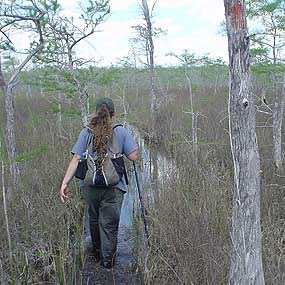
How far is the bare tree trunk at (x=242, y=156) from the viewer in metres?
1.98

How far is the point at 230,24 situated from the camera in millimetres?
1987

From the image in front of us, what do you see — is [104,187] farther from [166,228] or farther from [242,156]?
[242,156]

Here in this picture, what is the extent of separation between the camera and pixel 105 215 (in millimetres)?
3961

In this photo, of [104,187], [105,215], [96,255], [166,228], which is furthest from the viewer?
[96,255]

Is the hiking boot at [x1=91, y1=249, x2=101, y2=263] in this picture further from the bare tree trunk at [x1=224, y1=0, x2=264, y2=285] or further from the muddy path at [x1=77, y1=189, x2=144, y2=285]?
the bare tree trunk at [x1=224, y1=0, x2=264, y2=285]

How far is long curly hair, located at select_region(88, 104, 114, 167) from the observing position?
12.0ft

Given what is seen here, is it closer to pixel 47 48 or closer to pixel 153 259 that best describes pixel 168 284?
pixel 153 259

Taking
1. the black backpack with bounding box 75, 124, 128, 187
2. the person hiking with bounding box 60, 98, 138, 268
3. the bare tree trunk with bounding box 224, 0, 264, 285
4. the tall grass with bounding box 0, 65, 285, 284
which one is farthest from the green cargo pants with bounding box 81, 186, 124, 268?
the bare tree trunk with bounding box 224, 0, 264, 285

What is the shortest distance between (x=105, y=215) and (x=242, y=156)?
2163 millimetres

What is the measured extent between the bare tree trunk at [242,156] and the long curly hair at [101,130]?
5.68ft

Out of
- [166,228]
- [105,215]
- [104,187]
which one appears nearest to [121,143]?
[104,187]

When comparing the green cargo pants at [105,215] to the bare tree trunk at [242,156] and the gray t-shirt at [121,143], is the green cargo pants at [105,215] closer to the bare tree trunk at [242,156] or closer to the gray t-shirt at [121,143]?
the gray t-shirt at [121,143]

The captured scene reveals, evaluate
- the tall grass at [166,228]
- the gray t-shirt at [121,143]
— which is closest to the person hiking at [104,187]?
the gray t-shirt at [121,143]

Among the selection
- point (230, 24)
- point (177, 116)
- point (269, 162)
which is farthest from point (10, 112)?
point (177, 116)
